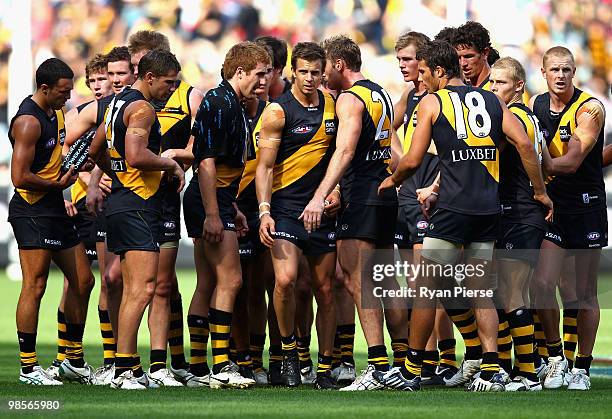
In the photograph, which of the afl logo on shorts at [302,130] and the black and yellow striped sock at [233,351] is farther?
the black and yellow striped sock at [233,351]

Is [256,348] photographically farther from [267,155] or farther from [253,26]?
[253,26]

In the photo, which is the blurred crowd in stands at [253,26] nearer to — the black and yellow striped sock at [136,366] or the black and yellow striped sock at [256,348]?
the black and yellow striped sock at [256,348]

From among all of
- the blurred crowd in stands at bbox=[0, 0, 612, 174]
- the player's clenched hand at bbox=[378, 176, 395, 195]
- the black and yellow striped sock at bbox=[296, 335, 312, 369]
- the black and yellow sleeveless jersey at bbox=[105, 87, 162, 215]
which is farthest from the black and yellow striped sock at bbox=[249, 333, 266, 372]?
the blurred crowd in stands at bbox=[0, 0, 612, 174]

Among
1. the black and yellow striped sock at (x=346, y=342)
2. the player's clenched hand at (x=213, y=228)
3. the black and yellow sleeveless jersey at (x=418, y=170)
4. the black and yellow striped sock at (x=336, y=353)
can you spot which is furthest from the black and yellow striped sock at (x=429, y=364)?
the player's clenched hand at (x=213, y=228)

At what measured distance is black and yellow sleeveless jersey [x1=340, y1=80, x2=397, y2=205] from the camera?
9688 mm

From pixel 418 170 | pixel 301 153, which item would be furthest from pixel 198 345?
pixel 418 170

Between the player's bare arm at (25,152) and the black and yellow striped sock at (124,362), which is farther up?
the player's bare arm at (25,152)

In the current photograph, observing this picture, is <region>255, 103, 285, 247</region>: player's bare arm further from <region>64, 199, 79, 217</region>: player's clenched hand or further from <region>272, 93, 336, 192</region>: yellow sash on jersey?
<region>64, 199, 79, 217</region>: player's clenched hand

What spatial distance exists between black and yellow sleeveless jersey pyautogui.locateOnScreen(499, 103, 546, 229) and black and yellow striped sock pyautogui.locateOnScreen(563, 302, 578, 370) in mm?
1142

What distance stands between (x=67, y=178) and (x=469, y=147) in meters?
3.10

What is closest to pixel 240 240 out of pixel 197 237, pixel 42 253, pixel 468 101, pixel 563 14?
pixel 197 237

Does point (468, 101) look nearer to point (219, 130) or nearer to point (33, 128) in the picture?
point (219, 130)

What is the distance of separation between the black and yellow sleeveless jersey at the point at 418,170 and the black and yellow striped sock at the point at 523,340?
67.3 inches

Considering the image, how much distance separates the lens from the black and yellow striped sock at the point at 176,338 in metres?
10.3
